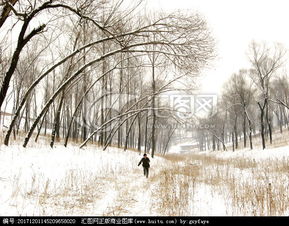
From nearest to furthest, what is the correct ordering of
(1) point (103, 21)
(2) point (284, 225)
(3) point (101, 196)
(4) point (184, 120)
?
1. (2) point (284, 225)
2. (3) point (101, 196)
3. (1) point (103, 21)
4. (4) point (184, 120)

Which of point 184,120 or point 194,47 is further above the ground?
point 194,47

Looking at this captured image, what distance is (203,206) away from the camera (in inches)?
184

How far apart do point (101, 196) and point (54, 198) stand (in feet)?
4.62

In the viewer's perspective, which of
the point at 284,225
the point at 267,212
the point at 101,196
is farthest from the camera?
the point at 101,196

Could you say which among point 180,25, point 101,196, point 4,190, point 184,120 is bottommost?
point 101,196

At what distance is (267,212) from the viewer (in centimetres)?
398

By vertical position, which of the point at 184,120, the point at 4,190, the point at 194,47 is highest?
the point at 194,47

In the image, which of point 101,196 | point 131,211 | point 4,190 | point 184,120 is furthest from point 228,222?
point 184,120

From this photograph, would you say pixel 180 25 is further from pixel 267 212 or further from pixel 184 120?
pixel 184 120

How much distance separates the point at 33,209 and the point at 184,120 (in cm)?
1191

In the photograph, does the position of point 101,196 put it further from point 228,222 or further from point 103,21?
point 103,21

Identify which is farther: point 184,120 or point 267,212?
point 184,120

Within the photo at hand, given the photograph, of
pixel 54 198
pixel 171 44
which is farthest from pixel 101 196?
pixel 171 44

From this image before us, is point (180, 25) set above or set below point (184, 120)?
above
